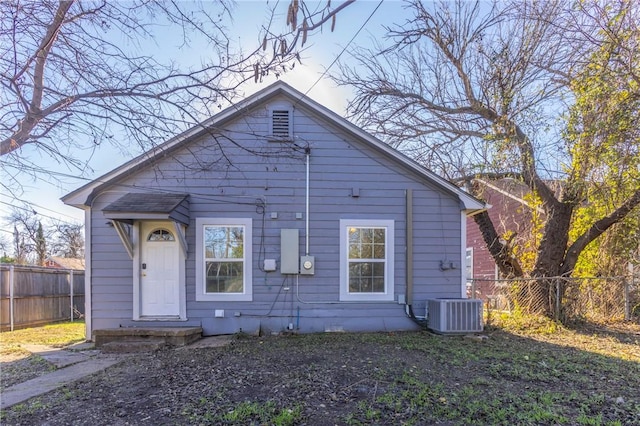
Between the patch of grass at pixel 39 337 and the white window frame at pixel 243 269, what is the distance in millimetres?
2779

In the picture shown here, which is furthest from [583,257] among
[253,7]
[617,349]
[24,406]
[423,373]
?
[24,406]

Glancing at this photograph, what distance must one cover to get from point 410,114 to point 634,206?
5.53 meters

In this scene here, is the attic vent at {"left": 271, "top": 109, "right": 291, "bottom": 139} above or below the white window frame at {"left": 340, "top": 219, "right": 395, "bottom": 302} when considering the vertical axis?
above

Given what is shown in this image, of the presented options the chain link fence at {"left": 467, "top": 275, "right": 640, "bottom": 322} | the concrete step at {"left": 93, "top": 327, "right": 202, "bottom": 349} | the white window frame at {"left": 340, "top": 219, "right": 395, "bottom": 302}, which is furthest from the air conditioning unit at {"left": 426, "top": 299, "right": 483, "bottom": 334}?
the concrete step at {"left": 93, "top": 327, "right": 202, "bottom": 349}

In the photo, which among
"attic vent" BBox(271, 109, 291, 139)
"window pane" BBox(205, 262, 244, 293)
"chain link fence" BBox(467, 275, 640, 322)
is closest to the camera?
"window pane" BBox(205, 262, 244, 293)

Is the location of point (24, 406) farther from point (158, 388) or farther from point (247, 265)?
point (247, 265)

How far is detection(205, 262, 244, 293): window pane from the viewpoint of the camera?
773cm

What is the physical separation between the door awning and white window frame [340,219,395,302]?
321cm

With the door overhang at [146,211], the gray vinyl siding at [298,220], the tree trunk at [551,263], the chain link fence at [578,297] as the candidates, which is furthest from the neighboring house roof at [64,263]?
the tree trunk at [551,263]

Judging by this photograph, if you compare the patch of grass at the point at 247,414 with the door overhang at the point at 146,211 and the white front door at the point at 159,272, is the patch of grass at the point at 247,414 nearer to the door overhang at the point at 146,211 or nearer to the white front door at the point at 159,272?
the door overhang at the point at 146,211

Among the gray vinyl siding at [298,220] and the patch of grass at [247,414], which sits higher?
the gray vinyl siding at [298,220]

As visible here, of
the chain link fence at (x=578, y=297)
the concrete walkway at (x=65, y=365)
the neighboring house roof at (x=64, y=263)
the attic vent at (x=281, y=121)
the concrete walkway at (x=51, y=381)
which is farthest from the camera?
the neighboring house roof at (x=64, y=263)

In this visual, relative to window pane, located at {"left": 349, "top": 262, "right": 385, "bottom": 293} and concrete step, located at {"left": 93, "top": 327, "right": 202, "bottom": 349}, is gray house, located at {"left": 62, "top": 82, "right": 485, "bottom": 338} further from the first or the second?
concrete step, located at {"left": 93, "top": 327, "right": 202, "bottom": 349}

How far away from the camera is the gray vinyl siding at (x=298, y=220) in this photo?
→ 25.1ft
